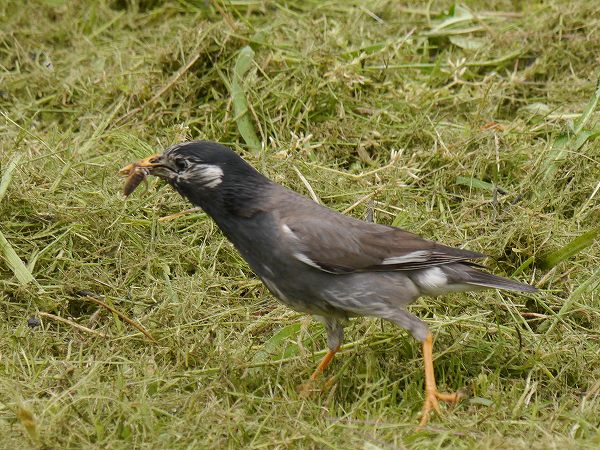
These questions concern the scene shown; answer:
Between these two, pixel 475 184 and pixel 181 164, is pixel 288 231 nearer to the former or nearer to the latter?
pixel 181 164

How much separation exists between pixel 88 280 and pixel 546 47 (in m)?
4.35

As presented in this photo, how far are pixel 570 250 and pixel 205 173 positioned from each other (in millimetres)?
2370

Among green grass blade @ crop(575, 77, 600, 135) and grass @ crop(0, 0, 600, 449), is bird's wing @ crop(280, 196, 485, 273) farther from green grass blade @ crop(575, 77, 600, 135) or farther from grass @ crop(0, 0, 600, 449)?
green grass blade @ crop(575, 77, 600, 135)

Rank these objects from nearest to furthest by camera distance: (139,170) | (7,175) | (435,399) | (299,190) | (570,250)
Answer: (435,399)
(139,170)
(570,250)
(7,175)
(299,190)

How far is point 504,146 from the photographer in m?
7.95

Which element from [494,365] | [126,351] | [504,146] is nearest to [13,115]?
[126,351]

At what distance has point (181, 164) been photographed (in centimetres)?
597

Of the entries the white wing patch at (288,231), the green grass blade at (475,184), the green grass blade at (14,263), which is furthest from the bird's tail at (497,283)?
the green grass blade at (14,263)

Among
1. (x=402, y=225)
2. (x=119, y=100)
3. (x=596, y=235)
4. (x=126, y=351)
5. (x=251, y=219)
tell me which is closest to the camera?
(x=251, y=219)

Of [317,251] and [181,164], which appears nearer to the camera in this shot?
[317,251]

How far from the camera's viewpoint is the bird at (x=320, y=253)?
5.82m

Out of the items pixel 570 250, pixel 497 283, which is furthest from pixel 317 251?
pixel 570 250

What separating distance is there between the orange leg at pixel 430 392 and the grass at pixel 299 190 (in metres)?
0.09

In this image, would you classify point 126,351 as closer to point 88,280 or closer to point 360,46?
point 88,280
